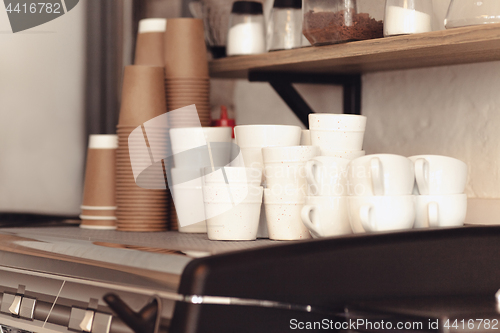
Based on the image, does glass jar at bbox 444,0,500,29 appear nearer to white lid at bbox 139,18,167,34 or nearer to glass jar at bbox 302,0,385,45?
glass jar at bbox 302,0,385,45

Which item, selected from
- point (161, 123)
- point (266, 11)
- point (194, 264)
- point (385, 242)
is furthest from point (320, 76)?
point (194, 264)

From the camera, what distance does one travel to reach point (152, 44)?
1438 mm

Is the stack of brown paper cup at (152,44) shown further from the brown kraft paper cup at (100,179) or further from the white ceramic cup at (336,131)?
the white ceramic cup at (336,131)

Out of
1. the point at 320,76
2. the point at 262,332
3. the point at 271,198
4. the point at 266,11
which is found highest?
the point at 266,11

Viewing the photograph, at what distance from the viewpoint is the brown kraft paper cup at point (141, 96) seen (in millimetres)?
1296

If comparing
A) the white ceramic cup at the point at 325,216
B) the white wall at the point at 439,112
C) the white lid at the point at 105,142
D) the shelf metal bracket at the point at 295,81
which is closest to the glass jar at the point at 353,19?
the white wall at the point at 439,112

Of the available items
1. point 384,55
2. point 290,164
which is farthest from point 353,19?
point 290,164

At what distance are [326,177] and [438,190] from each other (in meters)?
0.19

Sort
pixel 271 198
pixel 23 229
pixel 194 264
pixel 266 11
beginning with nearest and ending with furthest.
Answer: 1. pixel 194 264
2. pixel 271 198
3. pixel 23 229
4. pixel 266 11

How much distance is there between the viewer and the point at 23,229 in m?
1.24

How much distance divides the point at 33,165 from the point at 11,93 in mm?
183

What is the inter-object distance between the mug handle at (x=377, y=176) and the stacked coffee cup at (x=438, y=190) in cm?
8

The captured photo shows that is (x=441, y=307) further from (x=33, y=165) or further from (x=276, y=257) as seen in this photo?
(x=33, y=165)

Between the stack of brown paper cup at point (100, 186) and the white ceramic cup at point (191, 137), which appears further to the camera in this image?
the stack of brown paper cup at point (100, 186)
